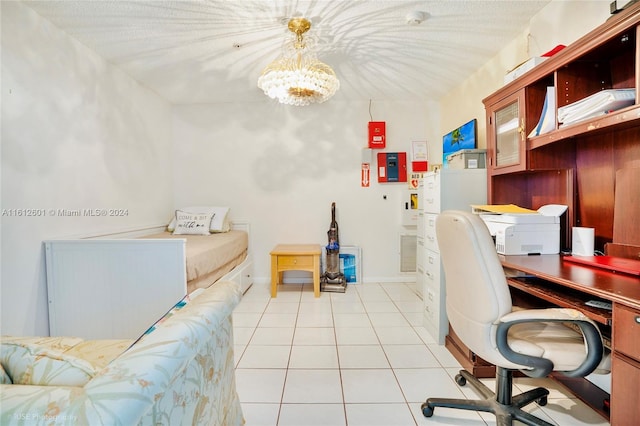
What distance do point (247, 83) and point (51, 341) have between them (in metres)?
2.92

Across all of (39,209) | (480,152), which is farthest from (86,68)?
(480,152)

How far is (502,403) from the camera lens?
1.39m

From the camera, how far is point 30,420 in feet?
1.58

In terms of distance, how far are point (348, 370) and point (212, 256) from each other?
1488mm

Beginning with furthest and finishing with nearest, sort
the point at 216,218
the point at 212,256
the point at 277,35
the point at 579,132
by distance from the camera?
1. the point at 216,218
2. the point at 212,256
3. the point at 277,35
4. the point at 579,132

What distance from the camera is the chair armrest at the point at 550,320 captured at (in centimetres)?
108

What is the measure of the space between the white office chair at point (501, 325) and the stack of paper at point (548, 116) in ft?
3.07

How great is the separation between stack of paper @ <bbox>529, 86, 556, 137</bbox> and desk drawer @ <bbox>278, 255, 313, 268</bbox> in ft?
7.93

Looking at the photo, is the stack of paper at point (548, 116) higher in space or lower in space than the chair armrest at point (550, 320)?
higher

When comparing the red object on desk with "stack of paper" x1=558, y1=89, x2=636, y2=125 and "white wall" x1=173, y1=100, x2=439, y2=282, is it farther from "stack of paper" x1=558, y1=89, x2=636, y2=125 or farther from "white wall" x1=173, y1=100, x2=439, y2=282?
"white wall" x1=173, y1=100, x2=439, y2=282

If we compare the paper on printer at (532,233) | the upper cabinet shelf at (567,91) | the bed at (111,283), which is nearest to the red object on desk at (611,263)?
the paper on printer at (532,233)

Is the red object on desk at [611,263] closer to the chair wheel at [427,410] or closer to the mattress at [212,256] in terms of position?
the chair wheel at [427,410]

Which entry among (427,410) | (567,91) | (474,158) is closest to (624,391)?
(427,410)

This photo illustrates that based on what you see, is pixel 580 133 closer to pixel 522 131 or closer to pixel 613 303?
pixel 522 131
